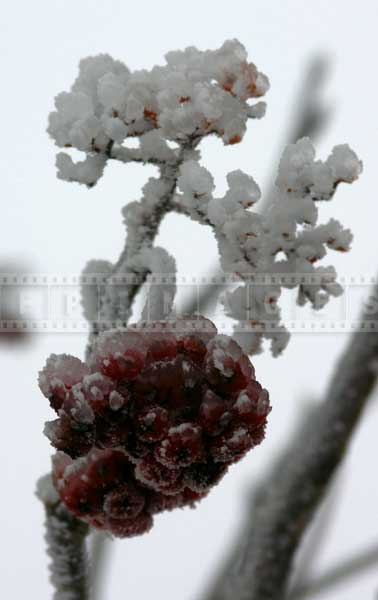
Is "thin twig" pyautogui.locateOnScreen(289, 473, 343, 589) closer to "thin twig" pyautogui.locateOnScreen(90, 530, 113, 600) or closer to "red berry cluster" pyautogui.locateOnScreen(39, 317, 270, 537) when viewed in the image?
"thin twig" pyautogui.locateOnScreen(90, 530, 113, 600)

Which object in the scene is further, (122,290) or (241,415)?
(122,290)

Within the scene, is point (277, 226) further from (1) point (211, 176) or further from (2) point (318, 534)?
(2) point (318, 534)

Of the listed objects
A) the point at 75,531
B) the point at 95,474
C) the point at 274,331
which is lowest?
the point at 75,531

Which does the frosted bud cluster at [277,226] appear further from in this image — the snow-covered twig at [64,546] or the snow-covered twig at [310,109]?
the snow-covered twig at [310,109]

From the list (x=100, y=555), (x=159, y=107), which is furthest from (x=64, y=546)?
(x=159, y=107)

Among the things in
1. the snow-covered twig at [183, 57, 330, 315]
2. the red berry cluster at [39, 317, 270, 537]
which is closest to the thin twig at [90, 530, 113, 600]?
the snow-covered twig at [183, 57, 330, 315]

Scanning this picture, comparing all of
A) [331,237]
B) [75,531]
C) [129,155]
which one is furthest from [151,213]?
[75,531]

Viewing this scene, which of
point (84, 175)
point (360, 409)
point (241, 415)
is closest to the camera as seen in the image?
point (241, 415)

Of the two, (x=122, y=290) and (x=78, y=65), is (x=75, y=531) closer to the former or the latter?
(x=122, y=290)
